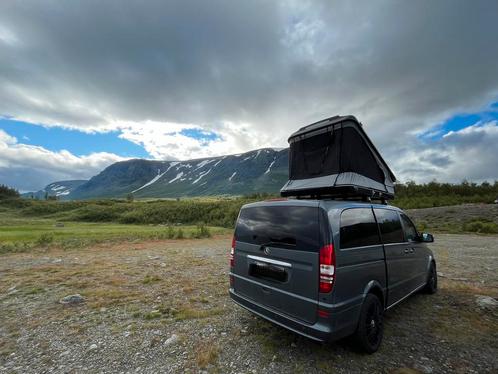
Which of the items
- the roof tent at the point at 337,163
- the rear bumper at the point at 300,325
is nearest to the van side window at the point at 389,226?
the roof tent at the point at 337,163

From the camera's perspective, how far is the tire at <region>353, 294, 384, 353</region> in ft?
11.7

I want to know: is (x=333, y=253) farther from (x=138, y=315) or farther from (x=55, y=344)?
(x=55, y=344)

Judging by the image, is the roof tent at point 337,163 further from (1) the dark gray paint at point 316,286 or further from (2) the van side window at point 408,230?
(1) the dark gray paint at point 316,286

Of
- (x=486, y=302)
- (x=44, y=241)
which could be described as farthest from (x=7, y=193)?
(x=486, y=302)

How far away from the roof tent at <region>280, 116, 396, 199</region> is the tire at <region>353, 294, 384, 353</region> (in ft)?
6.76

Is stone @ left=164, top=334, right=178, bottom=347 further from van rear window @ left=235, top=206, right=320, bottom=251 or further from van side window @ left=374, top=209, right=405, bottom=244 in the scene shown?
van side window @ left=374, top=209, right=405, bottom=244

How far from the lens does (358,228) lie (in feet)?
12.6

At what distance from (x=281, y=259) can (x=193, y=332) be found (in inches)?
79.8

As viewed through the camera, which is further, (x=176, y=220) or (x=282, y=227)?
(x=176, y=220)

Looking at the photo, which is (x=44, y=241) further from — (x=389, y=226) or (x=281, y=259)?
(x=389, y=226)

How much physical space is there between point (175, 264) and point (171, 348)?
597cm

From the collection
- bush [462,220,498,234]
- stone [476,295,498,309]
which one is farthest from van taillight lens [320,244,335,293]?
bush [462,220,498,234]

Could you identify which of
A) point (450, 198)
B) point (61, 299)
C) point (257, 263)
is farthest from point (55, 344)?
point (450, 198)

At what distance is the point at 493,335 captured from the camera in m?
→ 4.21
